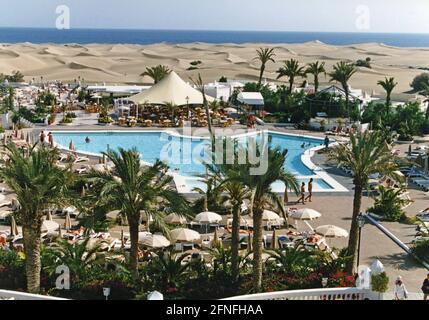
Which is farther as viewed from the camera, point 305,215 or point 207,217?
point 305,215

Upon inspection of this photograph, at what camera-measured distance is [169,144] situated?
31812 mm

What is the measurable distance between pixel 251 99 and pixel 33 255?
2708 centimetres

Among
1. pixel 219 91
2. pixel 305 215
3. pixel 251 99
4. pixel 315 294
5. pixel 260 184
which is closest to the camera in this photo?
pixel 315 294

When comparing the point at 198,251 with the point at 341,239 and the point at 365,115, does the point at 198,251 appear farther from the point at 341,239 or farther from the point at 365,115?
the point at 365,115

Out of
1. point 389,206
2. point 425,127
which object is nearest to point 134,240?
point 389,206

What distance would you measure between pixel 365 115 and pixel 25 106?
70.6 feet

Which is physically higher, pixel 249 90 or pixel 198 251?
pixel 249 90

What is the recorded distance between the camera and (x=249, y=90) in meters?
42.7

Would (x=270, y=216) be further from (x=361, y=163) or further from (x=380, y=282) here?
(x=380, y=282)

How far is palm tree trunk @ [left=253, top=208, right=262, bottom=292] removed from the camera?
13133 mm
